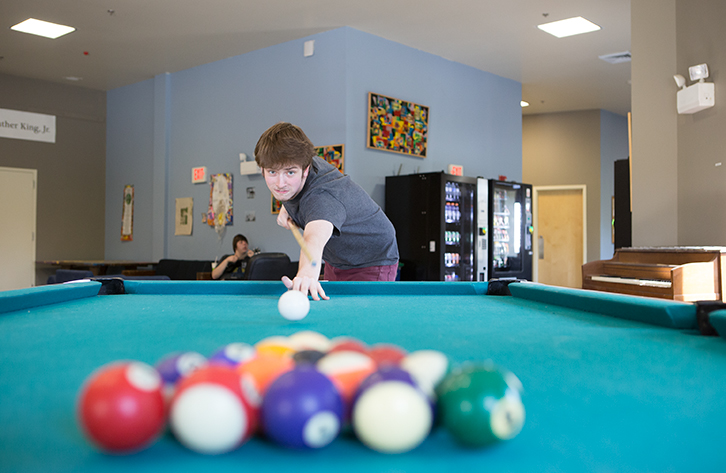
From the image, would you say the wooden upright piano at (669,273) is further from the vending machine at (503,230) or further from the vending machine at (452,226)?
the vending machine at (503,230)

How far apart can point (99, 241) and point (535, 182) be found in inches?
303

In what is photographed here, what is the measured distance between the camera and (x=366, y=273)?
308cm

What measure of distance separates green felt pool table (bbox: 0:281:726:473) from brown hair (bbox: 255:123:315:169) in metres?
0.58

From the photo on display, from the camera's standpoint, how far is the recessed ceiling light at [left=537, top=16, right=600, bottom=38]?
6.02 m

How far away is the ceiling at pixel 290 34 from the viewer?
562 centimetres

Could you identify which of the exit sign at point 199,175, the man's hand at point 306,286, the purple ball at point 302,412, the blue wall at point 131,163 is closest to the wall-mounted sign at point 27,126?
the blue wall at point 131,163

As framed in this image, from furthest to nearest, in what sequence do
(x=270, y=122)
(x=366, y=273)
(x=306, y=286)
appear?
(x=270, y=122) < (x=366, y=273) < (x=306, y=286)

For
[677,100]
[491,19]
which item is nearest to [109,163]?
[491,19]

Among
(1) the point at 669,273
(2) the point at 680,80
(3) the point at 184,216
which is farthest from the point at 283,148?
(3) the point at 184,216

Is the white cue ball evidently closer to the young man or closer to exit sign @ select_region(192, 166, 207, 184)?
the young man

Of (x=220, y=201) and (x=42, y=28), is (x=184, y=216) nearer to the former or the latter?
(x=220, y=201)

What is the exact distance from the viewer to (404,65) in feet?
22.1

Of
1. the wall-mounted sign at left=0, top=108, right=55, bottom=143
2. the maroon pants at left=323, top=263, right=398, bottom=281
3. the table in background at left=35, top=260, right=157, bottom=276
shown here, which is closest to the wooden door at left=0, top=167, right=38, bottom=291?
the table in background at left=35, top=260, right=157, bottom=276

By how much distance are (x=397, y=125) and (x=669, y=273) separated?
12.4ft
